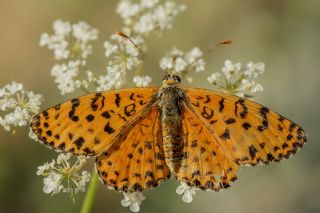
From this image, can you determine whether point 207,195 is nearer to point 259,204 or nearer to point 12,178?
point 259,204

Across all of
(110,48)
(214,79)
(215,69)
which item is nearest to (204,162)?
(214,79)

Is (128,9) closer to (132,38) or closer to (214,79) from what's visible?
(132,38)

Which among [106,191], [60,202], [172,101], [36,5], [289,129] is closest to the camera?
[289,129]

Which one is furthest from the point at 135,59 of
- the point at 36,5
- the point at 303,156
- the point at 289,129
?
the point at 36,5

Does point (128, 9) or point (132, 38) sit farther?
point (128, 9)

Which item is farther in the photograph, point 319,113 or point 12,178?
point 319,113

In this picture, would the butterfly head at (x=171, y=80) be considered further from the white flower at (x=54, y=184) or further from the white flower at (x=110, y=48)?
the white flower at (x=54, y=184)

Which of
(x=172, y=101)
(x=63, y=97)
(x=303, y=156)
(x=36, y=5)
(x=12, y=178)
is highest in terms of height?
(x=36, y=5)
